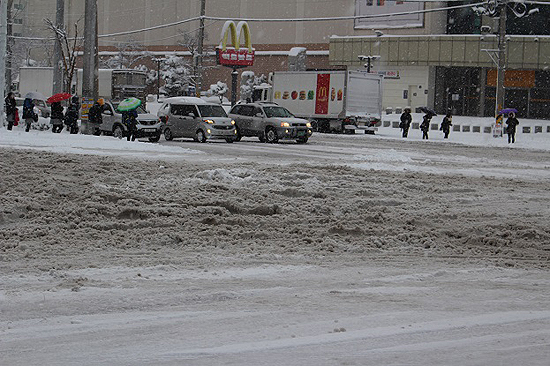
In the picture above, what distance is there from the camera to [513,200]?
14352mm

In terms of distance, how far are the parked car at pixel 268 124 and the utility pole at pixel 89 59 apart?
5.99 metres

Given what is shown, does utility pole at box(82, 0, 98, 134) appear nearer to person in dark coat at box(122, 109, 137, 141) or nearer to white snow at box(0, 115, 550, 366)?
person in dark coat at box(122, 109, 137, 141)

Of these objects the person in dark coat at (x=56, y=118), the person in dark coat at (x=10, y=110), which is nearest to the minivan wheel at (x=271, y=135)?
the person in dark coat at (x=56, y=118)

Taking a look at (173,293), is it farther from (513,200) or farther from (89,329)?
(513,200)

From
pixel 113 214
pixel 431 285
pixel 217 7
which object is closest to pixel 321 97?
pixel 113 214

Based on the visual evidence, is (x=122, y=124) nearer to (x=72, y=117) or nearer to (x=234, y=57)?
(x=72, y=117)

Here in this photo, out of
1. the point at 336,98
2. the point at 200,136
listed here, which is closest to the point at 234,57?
the point at 336,98

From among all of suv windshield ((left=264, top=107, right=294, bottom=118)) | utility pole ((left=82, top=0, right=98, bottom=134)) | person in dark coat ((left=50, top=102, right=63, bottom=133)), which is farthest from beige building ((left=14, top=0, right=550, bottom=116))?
utility pole ((left=82, top=0, right=98, bottom=134))

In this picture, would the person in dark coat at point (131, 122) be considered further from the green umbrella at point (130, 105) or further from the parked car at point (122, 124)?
the parked car at point (122, 124)

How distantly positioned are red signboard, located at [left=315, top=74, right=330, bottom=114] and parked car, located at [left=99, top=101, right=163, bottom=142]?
50.8ft

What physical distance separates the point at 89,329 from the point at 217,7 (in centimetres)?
8681

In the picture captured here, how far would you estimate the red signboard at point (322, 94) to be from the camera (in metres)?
44.8

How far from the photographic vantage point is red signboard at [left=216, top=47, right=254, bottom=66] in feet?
192

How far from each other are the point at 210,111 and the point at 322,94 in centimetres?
1402
